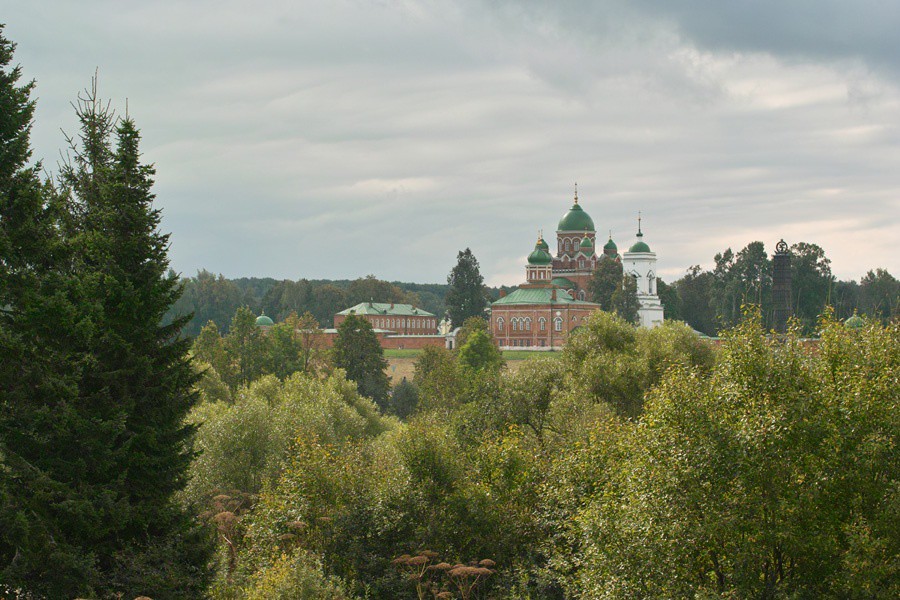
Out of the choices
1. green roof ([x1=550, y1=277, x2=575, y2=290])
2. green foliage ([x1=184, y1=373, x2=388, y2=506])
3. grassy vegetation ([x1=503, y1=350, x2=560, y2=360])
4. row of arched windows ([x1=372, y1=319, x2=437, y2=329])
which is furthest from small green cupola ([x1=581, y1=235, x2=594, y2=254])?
green foliage ([x1=184, y1=373, x2=388, y2=506])

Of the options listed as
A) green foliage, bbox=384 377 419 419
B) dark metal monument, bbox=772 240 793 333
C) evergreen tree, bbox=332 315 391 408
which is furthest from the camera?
evergreen tree, bbox=332 315 391 408

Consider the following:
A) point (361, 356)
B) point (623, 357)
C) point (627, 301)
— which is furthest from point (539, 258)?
point (623, 357)

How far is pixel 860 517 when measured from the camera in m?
19.0

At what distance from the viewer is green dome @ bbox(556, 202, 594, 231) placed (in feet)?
463

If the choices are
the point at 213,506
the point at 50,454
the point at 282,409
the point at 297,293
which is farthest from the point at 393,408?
the point at 297,293

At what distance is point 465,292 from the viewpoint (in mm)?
118625

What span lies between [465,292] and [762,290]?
35.9 metres

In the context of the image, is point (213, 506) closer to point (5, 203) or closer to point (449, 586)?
point (449, 586)

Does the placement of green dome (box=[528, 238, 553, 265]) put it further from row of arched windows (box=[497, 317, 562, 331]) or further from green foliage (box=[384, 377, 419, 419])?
green foliage (box=[384, 377, 419, 419])

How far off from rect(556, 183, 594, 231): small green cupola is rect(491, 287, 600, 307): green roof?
14.7 metres

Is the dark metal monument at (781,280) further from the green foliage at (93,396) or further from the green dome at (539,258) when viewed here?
the green dome at (539,258)

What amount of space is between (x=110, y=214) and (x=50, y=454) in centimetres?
484

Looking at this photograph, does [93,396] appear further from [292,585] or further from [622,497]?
[622,497]

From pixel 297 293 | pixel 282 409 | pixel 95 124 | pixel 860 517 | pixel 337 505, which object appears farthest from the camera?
pixel 297 293
